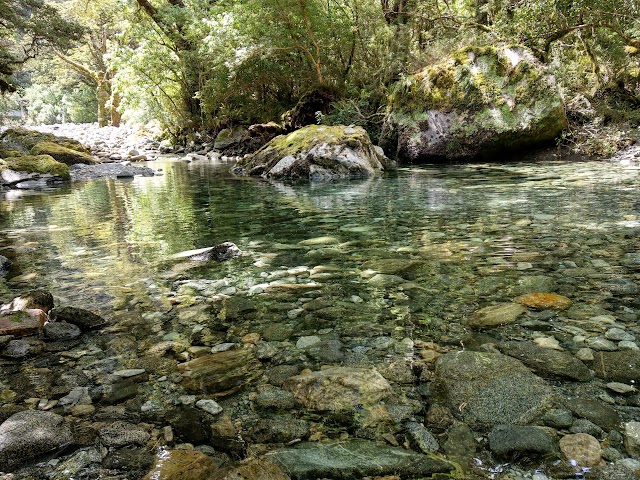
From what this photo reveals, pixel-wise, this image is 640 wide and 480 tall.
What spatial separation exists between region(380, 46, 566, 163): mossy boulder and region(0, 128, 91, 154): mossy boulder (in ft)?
44.0

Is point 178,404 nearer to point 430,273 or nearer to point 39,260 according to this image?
point 430,273

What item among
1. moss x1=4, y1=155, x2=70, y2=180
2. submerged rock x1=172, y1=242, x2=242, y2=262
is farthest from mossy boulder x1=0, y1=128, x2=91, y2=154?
submerged rock x1=172, y1=242, x2=242, y2=262

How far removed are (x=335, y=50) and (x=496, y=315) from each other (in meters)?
→ 15.3

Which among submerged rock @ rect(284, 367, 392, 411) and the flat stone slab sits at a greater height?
submerged rock @ rect(284, 367, 392, 411)

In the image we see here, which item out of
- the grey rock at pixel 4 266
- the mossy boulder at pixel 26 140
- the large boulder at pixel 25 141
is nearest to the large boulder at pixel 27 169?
the large boulder at pixel 25 141

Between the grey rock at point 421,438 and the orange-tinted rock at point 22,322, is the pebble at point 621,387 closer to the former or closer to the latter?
the grey rock at point 421,438

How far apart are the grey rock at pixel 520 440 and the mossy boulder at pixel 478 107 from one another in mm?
11978

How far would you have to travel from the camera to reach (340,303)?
2.86 meters

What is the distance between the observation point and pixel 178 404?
1845 millimetres

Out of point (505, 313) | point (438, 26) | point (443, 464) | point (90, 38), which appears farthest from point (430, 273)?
point (90, 38)

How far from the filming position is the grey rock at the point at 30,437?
1.46 metres

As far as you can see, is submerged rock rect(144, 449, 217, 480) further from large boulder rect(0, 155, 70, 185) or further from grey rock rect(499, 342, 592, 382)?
large boulder rect(0, 155, 70, 185)

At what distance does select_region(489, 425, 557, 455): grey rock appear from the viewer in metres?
1.45

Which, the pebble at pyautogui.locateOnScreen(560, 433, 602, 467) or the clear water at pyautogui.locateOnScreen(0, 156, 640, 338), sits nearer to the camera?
the pebble at pyautogui.locateOnScreen(560, 433, 602, 467)
